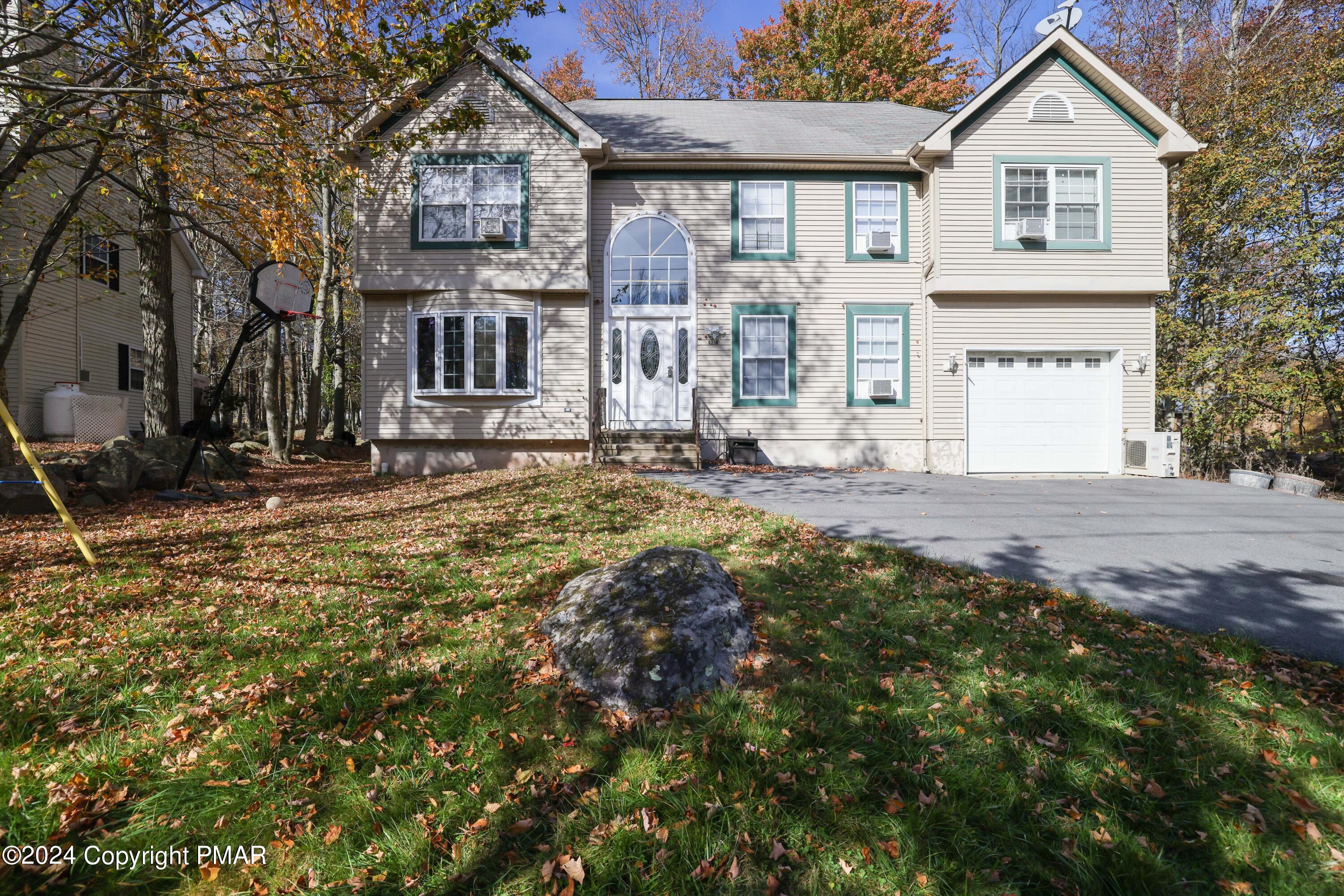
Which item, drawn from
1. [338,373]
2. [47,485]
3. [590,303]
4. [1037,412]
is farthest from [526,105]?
[1037,412]

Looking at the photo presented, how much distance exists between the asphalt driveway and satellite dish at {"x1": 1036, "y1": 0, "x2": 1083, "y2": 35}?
28.3 feet

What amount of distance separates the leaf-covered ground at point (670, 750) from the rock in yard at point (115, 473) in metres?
3.80

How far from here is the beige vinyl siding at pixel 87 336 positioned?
45.0 feet

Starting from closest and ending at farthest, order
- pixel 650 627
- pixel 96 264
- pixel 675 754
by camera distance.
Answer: pixel 675 754, pixel 650 627, pixel 96 264

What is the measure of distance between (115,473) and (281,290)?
10.2ft

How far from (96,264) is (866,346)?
20.1m

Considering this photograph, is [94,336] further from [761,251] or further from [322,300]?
[761,251]

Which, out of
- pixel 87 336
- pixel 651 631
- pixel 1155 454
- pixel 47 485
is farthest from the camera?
pixel 87 336

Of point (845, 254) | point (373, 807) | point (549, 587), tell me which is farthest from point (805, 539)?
point (845, 254)

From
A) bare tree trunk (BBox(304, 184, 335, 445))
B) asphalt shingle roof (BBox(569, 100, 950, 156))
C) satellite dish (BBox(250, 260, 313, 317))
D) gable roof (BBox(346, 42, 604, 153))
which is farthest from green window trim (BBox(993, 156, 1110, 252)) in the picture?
bare tree trunk (BBox(304, 184, 335, 445))

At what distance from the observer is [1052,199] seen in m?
11.0

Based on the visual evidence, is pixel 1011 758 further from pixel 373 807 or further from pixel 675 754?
pixel 373 807

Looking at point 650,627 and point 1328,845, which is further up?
point 650,627

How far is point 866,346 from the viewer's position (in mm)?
11578
